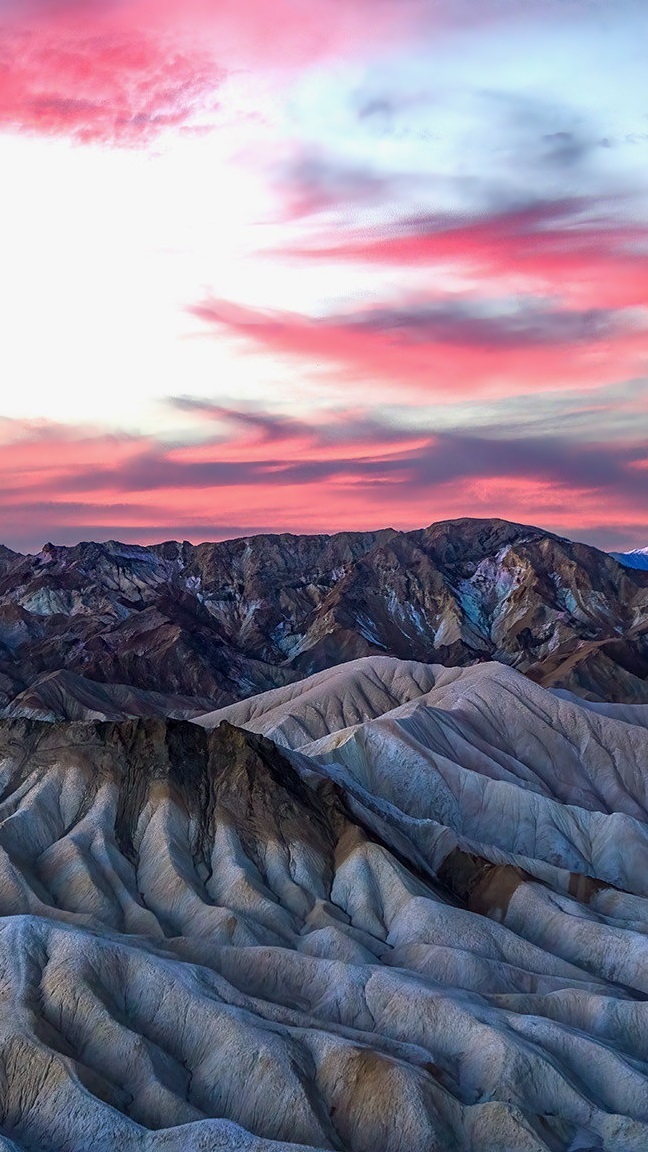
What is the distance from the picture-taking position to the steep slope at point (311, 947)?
52594mm

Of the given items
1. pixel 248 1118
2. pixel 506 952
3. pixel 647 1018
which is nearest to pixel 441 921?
pixel 506 952

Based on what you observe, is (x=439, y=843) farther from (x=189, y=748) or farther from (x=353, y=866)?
(x=189, y=748)

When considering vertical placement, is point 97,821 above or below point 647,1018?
above

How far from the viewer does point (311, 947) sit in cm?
7194

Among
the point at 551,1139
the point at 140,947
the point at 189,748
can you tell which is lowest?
the point at 551,1139

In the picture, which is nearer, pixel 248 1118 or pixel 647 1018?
pixel 248 1118

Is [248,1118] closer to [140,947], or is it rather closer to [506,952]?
[140,947]

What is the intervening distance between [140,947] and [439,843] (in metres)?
34.2

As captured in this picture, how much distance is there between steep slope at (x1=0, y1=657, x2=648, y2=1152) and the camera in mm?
52594

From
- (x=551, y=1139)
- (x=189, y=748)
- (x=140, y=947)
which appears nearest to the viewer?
(x=551, y=1139)

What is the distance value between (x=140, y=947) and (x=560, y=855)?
168 ft

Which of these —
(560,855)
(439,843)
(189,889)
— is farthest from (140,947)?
(560,855)

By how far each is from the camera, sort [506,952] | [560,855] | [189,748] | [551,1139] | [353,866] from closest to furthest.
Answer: [551,1139] → [506,952] → [353,866] → [189,748] → [560,855]

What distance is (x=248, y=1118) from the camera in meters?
52.9
